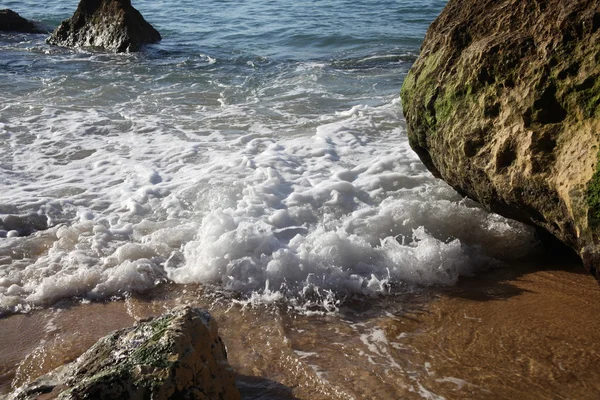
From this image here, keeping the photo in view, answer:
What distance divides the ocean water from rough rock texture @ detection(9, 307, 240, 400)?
1147 millimetres

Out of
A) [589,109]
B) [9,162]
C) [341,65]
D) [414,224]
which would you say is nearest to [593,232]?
[589,109]

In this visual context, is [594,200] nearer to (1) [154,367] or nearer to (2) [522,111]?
(2) [522,111]

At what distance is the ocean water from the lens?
4.10 m

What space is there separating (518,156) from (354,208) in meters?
1.69

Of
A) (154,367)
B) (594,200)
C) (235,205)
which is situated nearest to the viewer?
(154,367)

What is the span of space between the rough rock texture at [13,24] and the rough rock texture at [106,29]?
2.02m

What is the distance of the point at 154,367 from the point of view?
2.46 metres

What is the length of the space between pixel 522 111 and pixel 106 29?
34.4 feet

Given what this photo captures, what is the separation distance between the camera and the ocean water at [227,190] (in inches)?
161

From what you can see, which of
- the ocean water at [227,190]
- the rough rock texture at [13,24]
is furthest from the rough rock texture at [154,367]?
the rough rock texture at [13,24]

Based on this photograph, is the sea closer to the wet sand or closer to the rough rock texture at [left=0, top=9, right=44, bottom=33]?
the wet sand

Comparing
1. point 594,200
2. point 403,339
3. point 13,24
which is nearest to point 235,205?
point 403,339

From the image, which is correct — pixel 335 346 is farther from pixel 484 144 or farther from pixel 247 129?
pixel 247 129

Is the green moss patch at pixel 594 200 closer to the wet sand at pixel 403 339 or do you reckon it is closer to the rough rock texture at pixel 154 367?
the wet sand at pixel 403 339
